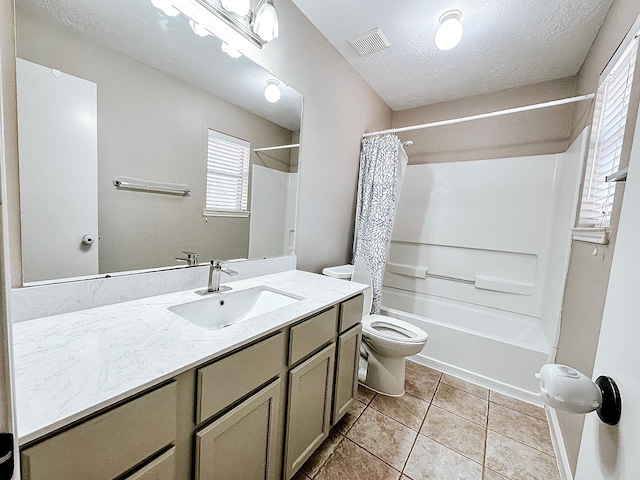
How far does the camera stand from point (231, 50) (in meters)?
1.36

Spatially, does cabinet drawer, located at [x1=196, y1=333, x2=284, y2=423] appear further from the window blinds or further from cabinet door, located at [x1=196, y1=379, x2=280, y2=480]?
the window blinds

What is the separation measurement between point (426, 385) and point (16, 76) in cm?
265

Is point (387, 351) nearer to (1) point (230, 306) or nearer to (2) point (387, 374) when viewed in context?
(2) point (387, 374)

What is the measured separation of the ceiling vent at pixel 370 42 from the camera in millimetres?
1826

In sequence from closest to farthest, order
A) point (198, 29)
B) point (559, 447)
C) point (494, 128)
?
point (198, 29)
point (559, 447)
point (494, 128)

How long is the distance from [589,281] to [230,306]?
1.79m

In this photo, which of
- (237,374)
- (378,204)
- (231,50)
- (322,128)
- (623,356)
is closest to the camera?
(623,356)

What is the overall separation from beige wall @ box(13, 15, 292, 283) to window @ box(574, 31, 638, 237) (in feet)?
6.05

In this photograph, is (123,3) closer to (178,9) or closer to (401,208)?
(178,9)

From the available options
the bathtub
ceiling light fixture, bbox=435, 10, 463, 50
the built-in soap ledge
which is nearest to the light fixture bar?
ceiling light fixture, bbox=435, 10, 463, 50

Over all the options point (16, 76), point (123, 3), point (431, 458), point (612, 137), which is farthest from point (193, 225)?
point (612, 137)

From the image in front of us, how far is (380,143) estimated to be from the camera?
7.74 feet

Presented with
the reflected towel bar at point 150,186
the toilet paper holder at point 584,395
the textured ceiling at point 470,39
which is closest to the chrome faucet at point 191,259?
the reflected towel bar at point 150,186

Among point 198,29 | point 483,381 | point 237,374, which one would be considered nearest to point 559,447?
point 483,381
